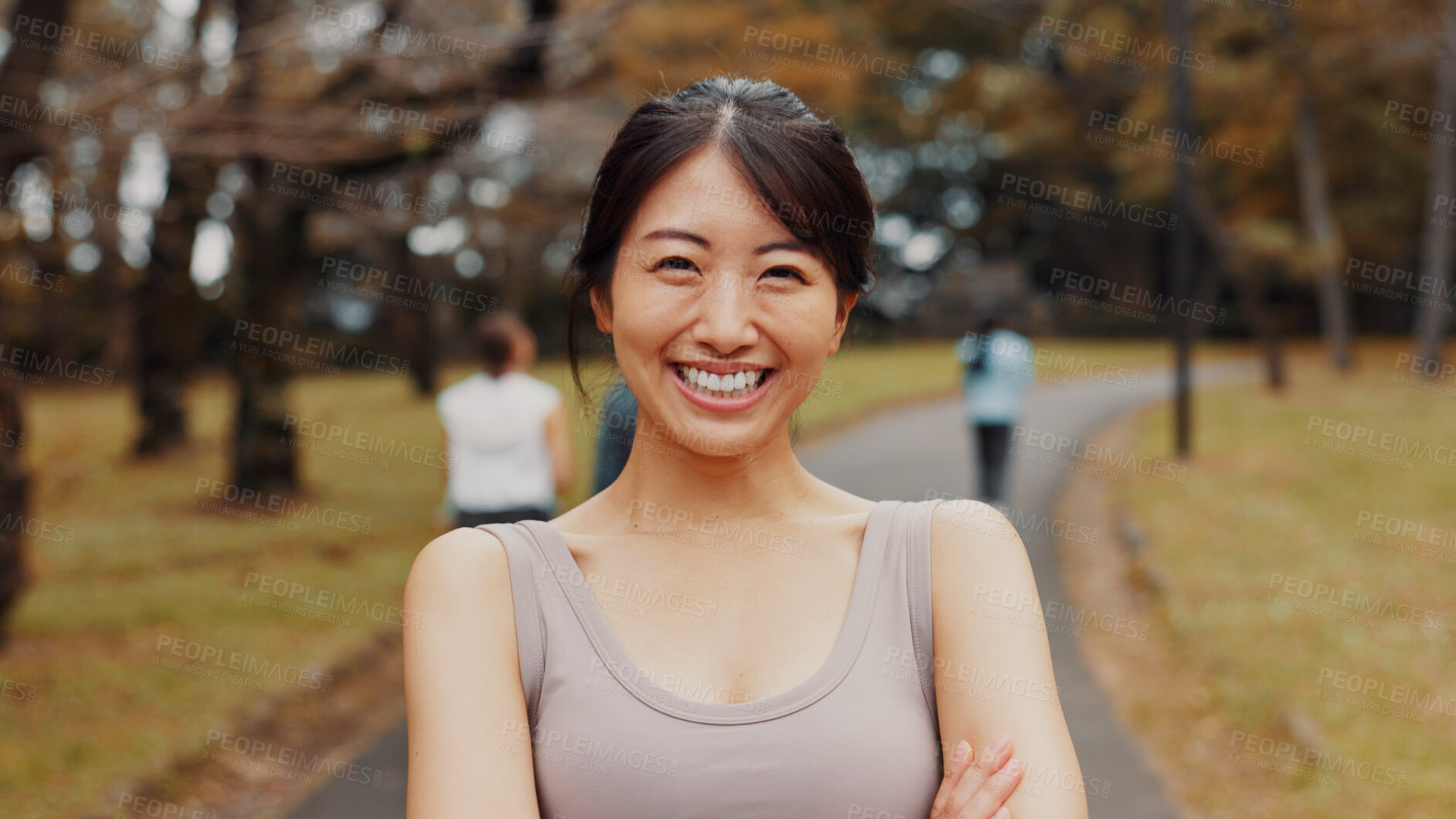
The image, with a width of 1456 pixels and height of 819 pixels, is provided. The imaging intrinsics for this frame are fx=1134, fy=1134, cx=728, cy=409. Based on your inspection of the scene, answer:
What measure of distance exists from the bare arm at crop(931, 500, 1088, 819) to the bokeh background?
766 mm

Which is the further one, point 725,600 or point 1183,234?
point 1183,234

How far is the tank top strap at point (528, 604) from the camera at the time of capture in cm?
158

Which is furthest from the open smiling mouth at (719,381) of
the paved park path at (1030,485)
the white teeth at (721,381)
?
the paved park path at (1030,485)

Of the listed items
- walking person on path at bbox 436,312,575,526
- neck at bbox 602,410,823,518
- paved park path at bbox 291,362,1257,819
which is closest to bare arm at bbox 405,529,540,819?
neck at bbox 602,410,823,518

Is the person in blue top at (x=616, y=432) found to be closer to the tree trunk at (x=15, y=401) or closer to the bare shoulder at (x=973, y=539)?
the bare shoulder at (x=973, y=539)

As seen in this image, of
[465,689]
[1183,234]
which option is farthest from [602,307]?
[1183,234]

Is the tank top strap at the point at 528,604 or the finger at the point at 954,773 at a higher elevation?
the tank top strap at the point at 528,604

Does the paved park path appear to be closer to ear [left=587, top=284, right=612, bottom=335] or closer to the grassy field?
the grassy field

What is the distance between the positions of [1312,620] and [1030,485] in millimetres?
5526

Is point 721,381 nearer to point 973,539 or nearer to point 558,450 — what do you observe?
point 973,539

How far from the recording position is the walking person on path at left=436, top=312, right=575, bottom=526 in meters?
5.61

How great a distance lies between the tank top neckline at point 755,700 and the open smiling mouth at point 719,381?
11.7 inches

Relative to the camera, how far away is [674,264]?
63.1 inches

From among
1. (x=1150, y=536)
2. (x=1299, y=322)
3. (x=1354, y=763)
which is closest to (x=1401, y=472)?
(x=1150, y=536)
